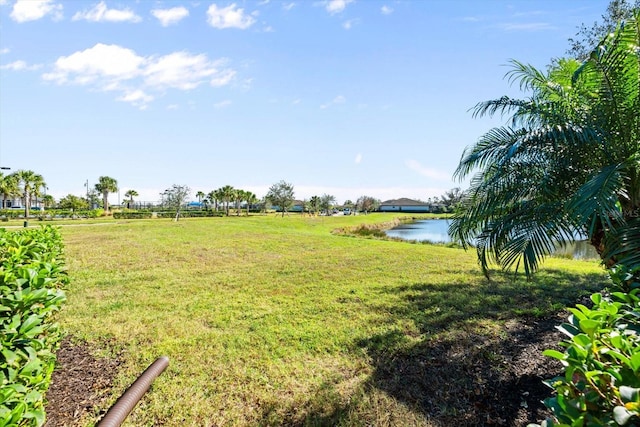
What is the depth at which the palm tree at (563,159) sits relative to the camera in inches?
146

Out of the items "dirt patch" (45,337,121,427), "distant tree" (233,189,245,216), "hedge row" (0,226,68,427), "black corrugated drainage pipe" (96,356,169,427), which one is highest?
"distant tree" (233,189,245,216)

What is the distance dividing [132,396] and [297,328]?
2.18m

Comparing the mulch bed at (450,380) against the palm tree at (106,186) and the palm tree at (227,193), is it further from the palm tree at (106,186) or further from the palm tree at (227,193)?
the palm tree at (106,186)

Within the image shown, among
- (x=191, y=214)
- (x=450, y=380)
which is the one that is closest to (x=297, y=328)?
(x=450, y=380)

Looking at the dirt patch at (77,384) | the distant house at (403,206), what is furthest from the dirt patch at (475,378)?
the distant house at (403,206)

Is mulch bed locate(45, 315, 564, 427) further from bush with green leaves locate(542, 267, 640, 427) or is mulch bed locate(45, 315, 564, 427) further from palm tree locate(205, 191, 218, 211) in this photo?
palm tree locate(205, 191, 218, 211)

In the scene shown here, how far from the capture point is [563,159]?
13.5ft

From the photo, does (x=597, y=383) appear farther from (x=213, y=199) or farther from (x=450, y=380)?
(x=213, y=199)

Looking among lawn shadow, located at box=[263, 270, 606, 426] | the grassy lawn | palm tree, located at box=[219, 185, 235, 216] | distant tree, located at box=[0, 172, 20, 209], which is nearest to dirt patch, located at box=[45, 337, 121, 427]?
the grassy lawn

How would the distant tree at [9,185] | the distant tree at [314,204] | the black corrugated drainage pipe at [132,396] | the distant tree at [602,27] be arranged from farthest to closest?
the distant tree at [314,204] → the distant tree at [9,185] → the distant tree at [602,27] → the black corrugated drainage pipe at [132,396]

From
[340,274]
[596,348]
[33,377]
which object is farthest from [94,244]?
[596,348]

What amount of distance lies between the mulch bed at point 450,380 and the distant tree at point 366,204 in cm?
7733

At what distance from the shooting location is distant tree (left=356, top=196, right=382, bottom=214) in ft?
268

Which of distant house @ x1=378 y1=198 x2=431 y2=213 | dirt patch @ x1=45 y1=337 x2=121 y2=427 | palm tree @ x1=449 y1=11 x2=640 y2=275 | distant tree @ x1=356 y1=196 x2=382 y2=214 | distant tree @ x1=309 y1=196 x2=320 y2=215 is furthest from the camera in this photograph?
distant house @ x1=378 y1=198 x2=431 y2=213
